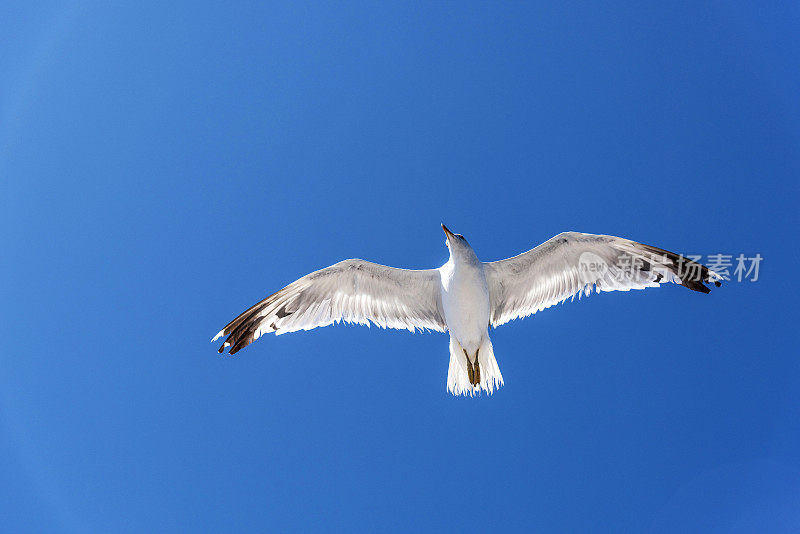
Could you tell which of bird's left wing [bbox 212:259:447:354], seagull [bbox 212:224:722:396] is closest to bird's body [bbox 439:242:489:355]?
seagull [bbox 212:224:722:396]

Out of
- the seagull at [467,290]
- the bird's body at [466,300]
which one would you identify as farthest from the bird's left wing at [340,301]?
the bird's body at [466,300]

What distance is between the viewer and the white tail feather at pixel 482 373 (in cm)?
594

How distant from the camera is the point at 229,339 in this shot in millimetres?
6062

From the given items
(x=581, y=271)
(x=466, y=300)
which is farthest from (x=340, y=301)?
(x=581, y=271)

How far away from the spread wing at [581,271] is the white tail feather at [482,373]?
0.61 m

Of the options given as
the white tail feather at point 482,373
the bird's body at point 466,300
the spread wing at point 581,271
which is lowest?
the white tail feather at point 482,373

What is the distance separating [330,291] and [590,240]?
278cm

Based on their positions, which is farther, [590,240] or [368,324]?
[368,324]

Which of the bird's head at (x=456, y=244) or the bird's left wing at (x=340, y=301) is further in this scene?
the bird's left wing at (x=340, y=301)

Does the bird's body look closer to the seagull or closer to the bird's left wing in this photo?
the seagull

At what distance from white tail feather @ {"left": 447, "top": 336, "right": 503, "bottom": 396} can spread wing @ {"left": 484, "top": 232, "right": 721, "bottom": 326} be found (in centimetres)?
61

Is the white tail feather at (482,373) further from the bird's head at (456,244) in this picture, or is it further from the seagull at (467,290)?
the bird's head at (456,244)

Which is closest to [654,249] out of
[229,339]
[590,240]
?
[590,240]

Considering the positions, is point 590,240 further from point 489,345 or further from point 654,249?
point 489,345
